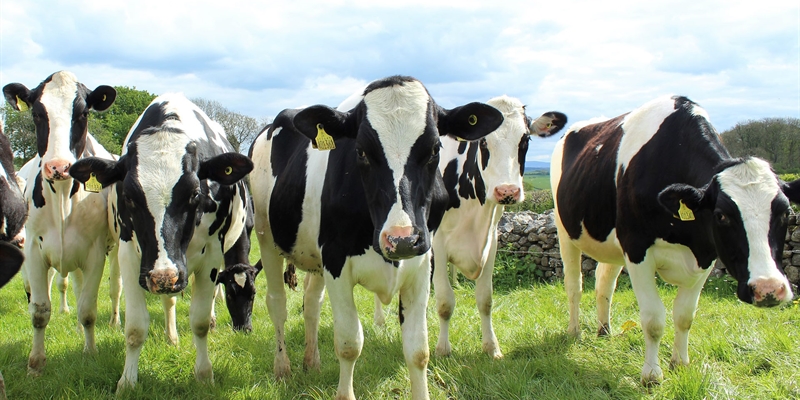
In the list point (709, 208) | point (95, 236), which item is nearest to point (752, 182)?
point (709, 208)

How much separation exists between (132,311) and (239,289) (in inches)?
64.2

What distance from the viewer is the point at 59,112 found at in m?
5.52

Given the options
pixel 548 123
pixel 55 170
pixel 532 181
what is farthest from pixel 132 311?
pixel 532 181

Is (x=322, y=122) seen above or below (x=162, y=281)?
above

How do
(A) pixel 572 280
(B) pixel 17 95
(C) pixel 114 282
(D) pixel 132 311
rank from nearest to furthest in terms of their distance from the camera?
1. (D) pixel 132 311
2. (B) pixel 17 95
3. (A) pixel 572 280
4. (C) pixel 114 282

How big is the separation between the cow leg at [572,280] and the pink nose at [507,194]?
1720mm

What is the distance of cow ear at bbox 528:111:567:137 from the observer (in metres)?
7.01

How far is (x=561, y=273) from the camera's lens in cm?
1066

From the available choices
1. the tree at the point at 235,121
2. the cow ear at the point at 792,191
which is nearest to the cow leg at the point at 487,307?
the cow ear at the point at 792,191

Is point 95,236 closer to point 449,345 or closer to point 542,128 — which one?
point 449,345

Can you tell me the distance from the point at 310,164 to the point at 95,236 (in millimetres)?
2553

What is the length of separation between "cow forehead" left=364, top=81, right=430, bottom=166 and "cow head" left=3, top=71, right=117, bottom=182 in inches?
115

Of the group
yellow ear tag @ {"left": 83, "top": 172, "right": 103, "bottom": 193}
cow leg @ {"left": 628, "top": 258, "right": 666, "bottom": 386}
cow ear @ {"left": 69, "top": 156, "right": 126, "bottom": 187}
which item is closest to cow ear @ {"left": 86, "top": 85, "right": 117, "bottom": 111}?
yellow ear tag @ {"left": 83, "top": 172, "right": 103, "bottom": 193}

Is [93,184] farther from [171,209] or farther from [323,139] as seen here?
[323,139]
